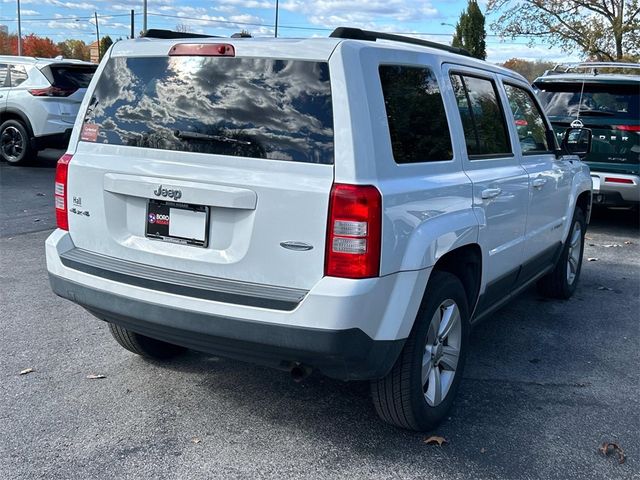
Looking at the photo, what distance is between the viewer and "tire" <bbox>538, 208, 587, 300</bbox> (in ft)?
19.7

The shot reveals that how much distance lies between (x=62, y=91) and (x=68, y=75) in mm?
382

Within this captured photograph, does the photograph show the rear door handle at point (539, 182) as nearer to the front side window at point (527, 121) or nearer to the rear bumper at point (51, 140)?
the front side window at point (527, 121)

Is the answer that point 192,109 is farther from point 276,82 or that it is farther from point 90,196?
point 90,196

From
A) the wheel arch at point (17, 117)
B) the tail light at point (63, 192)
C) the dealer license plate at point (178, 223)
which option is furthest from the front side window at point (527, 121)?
the wheel arch at point (17, 117)

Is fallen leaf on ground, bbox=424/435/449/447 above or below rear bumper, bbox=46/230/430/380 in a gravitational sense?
below

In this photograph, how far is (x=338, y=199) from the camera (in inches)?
113

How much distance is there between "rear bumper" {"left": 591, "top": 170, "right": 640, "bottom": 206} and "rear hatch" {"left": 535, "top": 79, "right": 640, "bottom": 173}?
0.10 meters

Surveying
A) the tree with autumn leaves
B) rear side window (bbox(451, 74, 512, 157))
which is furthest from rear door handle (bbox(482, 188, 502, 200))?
the tree with autumn leaves

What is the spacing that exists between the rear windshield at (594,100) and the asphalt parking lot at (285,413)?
4318mm

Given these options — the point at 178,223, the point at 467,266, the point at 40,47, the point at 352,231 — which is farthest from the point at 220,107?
the point at 40,47

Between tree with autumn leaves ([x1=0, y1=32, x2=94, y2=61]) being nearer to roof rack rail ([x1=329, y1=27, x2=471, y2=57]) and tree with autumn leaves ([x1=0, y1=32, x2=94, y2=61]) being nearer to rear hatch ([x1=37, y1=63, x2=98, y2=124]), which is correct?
rear hatch ([x1=37, y1=63, x2=98, y2=124])

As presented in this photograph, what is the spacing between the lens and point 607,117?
8.84 metres

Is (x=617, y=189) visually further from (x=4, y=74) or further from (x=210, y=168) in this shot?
(x=4, y=74)

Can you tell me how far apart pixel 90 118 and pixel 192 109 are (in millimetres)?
704
